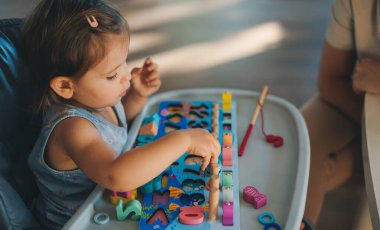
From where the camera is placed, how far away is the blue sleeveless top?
0.81 meters

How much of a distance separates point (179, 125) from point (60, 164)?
0.82 feet

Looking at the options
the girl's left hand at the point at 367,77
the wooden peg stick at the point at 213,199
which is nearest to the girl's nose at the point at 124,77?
the wooden peg stick at the point at 213,199

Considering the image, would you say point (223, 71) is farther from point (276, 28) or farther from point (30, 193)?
point (30, 193)

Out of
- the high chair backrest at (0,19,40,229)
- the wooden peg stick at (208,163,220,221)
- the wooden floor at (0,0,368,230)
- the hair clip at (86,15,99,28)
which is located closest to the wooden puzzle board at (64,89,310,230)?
the wooden peg stick at (208,163,220,221)

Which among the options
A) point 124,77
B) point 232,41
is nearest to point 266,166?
point 124,77

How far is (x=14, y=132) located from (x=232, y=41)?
1263mm

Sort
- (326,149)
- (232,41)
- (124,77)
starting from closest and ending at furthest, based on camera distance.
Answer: (124,77) → (326,149) → (232,41)

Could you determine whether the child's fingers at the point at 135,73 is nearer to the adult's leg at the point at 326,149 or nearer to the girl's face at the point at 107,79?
the girl's face at the point at 107,79

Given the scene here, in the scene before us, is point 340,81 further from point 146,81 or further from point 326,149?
point 146,81

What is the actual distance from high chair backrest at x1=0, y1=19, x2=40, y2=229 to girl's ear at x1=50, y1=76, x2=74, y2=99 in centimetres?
8

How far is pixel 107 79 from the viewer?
2.66ft

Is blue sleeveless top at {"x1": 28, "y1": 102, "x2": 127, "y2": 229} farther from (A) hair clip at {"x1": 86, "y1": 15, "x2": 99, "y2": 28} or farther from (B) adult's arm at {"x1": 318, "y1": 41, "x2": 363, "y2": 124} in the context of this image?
(B) adult's arm at {"x1": 318, "y1": 41, "x2": 363, "y2": 124}

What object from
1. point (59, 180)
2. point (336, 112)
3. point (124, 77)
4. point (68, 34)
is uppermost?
point (68, 34)

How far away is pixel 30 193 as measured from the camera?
0.90m
